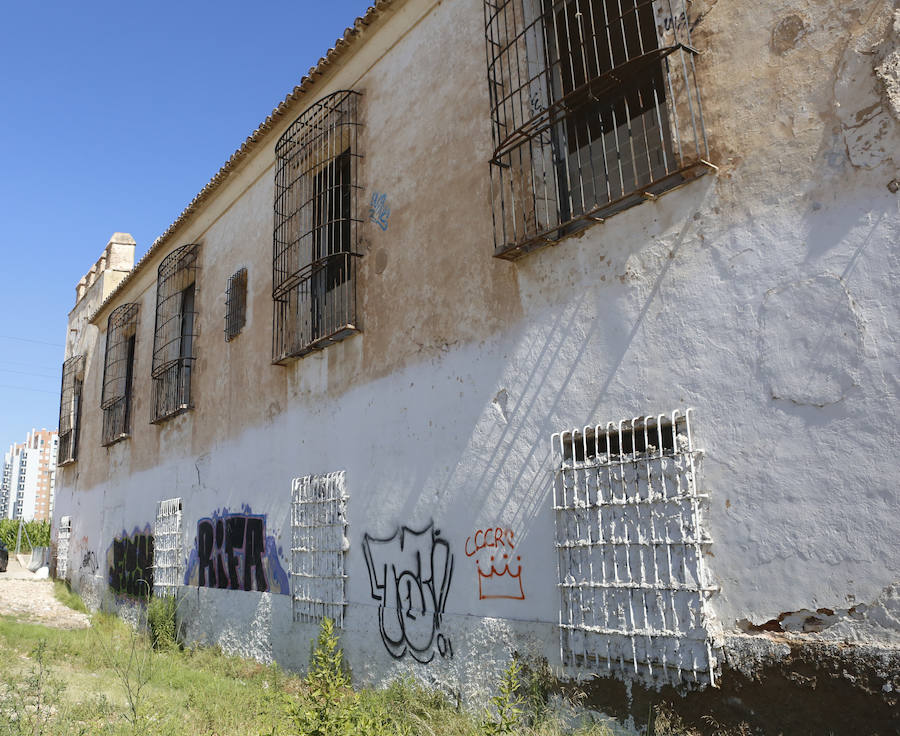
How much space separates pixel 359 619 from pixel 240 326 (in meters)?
4.25

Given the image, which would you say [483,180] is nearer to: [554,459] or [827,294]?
[554,459]

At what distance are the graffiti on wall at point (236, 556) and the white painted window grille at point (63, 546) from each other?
831 cm

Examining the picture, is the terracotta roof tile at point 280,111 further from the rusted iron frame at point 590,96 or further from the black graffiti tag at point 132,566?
the black graffiti tag at point 132,566

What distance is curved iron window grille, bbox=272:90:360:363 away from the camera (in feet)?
22.8

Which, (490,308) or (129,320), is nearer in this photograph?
(490,308)

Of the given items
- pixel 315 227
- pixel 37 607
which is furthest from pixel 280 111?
pixel 37 607

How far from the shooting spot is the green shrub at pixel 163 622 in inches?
348

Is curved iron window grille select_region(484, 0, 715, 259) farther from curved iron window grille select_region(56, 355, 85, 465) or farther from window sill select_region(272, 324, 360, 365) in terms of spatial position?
curved iron window grille select_region(56, 355, 85, 465)

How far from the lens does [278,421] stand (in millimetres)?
7633

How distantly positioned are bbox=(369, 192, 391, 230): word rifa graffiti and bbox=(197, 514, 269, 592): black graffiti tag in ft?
11.3

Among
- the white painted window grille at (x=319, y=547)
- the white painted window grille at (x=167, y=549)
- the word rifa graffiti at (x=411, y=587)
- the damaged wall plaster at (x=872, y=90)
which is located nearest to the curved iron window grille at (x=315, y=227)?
the white painted window grille at (x=319, y=547)

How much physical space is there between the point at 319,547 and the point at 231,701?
1448 millimetres

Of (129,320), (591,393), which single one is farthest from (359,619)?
(129,320)

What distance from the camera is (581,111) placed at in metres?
4.88
